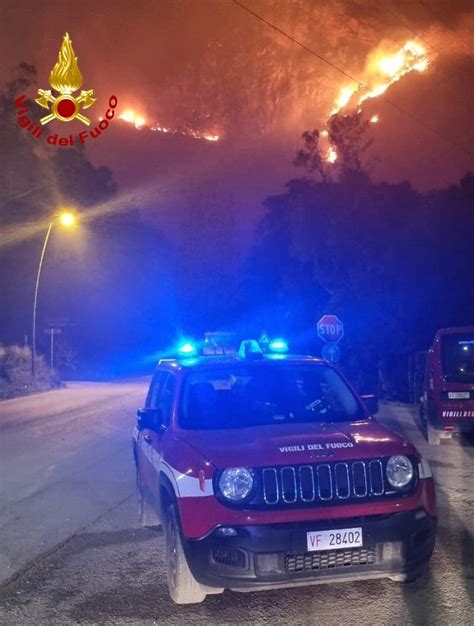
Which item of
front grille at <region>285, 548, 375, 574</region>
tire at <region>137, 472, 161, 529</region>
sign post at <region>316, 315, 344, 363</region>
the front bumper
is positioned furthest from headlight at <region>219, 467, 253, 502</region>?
sign post at <region>316, 315, 344, 363</region>

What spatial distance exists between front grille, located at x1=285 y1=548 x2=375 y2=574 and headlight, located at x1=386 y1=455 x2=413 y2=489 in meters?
0.47

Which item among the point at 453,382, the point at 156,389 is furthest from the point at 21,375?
the point at 156,389

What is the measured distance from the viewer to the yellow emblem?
2292 cm

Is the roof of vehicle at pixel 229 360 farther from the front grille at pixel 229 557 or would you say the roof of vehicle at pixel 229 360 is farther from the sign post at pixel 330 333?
the sign post at pixel 330 333

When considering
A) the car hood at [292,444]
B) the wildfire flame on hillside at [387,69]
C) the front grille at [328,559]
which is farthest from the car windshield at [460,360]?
the wildfire flame on hillside at [387,69]

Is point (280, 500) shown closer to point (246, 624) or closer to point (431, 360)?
point (246, 624)

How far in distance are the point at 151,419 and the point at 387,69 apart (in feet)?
141

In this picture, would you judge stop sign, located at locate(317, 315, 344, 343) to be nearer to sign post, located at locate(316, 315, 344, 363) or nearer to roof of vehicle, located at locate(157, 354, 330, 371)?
sign post, located at locate(316, 315, 344, 363)

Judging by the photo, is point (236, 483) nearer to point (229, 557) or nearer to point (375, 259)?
point (229, 557)

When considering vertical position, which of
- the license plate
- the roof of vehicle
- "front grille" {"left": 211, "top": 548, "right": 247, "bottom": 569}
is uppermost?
the roof of vehicle

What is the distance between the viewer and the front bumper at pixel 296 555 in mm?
4449

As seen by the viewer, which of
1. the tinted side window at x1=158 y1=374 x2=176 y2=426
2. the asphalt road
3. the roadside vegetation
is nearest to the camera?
the asphalt road

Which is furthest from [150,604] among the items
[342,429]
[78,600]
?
[342,429]

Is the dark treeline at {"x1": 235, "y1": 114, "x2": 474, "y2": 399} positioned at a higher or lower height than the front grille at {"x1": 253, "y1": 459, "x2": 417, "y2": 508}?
higher
